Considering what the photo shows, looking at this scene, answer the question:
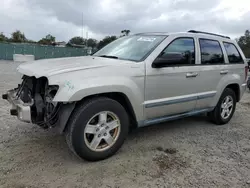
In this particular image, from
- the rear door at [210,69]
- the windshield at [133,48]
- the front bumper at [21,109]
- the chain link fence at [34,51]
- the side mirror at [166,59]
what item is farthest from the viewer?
the chain link fence at [34,51]

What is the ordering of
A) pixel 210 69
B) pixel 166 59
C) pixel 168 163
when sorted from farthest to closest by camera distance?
pixel 210 69 < pixel 166 59 < pixel 168 163

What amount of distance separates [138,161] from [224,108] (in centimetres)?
264

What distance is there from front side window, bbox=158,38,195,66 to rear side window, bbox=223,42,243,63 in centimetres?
114

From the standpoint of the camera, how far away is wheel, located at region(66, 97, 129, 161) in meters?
3.11

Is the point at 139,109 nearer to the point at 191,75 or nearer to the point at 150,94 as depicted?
the point at 150,94

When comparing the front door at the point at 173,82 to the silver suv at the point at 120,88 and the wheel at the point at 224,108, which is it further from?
the wheel at the point at 224,108

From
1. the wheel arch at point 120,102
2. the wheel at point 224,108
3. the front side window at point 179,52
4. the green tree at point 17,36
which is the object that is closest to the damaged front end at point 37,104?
the wheel arch at point 120,102

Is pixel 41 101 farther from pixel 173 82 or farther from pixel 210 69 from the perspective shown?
pixel 210 69

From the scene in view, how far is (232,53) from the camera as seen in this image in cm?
525

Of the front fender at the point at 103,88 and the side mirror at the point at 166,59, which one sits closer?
the front fender at the point at 103,88

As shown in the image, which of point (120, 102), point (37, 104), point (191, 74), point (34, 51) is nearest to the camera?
point (37, 104)

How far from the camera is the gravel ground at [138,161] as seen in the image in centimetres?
294

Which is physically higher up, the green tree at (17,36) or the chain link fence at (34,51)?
the green tree at (17,36)

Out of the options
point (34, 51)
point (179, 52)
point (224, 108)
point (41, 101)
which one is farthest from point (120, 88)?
point (34, 51)
